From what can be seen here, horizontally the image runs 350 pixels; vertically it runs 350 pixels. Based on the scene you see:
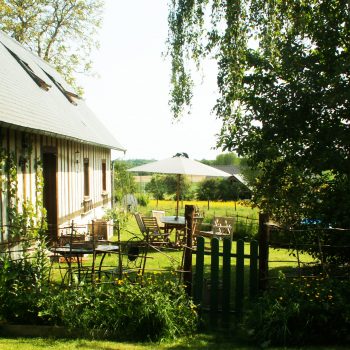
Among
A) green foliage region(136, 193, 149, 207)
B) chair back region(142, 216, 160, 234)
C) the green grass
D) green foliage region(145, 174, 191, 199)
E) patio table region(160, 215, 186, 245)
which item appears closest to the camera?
the green grass

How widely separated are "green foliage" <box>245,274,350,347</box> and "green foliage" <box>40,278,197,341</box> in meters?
0.85

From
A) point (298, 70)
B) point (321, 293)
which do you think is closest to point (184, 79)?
point (298, 70)

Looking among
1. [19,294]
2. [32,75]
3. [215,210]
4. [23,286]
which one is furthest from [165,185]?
[19,294]

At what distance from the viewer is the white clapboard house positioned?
756cm

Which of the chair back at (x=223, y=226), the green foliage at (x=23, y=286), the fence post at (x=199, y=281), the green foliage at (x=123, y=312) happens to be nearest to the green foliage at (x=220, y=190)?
the chair back at (x=223, y=226)

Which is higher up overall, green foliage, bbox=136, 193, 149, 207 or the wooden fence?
the wooden fence

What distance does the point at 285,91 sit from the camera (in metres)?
7.62

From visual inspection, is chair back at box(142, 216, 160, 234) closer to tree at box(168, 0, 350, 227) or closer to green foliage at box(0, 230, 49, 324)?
tree at box(168, 0, 350, 227)

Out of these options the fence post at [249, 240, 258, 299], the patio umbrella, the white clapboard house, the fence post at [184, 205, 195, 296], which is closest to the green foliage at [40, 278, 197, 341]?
the fence post at [184, 205, 195, 296]

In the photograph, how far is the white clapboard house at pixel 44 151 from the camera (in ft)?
24.8

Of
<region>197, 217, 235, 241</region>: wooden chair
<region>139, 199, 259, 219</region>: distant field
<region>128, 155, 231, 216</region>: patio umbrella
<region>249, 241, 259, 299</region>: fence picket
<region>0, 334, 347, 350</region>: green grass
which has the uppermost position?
<region>128, 155, 231, 216</region>: patio umbrella

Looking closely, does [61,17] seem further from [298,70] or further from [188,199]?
[298,70]

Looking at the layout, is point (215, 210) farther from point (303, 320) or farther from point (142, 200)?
point (303, 320)

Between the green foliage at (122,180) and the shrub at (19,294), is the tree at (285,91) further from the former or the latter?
the green foliage at (122,180)
